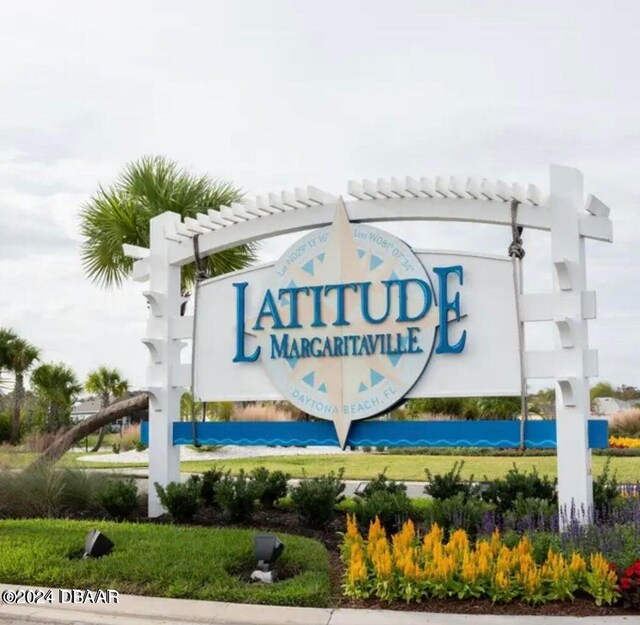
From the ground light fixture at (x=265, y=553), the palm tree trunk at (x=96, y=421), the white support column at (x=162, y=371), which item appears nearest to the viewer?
the ground light fixture at (x=265, y=553)

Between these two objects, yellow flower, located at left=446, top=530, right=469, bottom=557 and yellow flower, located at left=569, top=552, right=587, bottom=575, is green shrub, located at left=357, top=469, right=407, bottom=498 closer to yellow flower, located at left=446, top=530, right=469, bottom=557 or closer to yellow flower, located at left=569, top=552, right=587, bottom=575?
yellow flower, located at left=446, top=530, right=469, bottom=557

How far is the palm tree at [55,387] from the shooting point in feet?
115

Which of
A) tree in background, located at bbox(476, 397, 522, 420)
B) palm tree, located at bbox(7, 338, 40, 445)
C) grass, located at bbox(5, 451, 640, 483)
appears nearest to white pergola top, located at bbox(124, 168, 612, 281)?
grass, located at bbox(5, 451, 640, 483)

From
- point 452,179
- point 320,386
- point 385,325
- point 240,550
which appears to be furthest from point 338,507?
point 452,179

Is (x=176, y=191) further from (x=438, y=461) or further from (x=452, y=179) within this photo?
(x=438, y=461)

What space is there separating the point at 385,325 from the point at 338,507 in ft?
8.94

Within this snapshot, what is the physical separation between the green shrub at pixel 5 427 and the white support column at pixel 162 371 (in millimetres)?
26013

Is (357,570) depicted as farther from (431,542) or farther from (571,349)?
(571,349)

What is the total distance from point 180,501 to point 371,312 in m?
3.29

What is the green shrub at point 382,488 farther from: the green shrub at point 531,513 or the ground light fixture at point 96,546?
the ground light fixture at point 96,546

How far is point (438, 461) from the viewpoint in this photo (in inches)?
827

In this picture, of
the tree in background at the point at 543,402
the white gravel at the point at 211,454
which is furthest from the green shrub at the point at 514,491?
the tree in background at the point at 543,402

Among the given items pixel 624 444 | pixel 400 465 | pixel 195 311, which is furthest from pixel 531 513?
pixel 624 444

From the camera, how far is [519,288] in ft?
31.9
